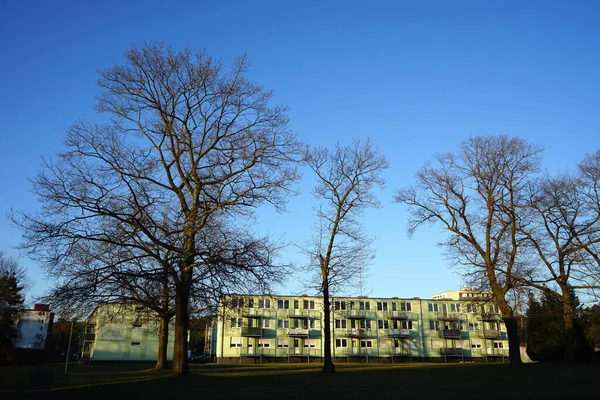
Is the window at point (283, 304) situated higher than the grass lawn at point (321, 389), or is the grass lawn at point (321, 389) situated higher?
the window at point (283, 304)

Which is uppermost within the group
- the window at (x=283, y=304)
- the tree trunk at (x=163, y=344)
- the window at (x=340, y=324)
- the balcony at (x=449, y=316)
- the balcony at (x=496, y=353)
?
the window at (x=283, y=304)

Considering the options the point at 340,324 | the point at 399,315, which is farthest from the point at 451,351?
the point at 340,324

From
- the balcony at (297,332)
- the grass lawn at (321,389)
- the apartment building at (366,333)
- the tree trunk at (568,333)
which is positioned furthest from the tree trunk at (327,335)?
the balcony at (297,332)

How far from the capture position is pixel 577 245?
34469 mm

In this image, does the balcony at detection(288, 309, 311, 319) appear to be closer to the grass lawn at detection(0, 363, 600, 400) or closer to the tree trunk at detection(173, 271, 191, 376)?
the tree trunk at detection(173, 271, 191, 376)

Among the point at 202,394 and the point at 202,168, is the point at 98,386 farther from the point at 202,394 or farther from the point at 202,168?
the point at 202,168

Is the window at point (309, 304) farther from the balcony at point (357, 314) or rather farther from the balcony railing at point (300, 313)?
the balcony at point (357, 314)

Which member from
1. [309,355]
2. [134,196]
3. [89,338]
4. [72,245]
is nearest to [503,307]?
[134,196]

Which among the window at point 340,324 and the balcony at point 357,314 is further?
the window at point 340,324

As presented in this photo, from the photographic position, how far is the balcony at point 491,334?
277ft

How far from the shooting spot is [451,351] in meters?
82.2

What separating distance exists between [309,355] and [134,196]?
201 feet

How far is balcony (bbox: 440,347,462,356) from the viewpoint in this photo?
269 ft

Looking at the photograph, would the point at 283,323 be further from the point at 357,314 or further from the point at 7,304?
the point at 7,304
